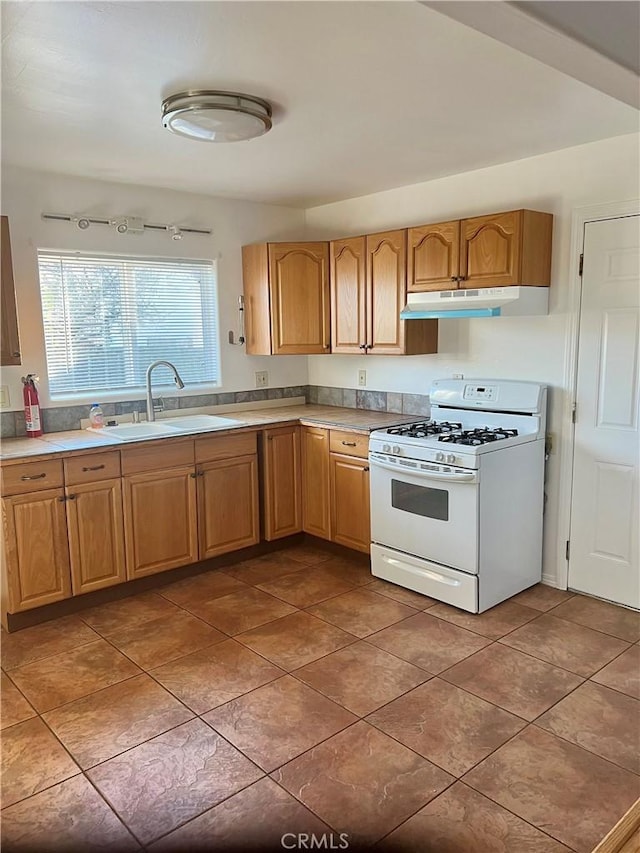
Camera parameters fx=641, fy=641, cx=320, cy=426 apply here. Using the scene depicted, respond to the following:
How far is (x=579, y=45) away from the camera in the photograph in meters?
1.48

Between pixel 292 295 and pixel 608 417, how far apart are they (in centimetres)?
214

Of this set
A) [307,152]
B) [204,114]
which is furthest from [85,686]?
[307,152]

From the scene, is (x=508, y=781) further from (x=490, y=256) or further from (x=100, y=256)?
(x=100, y=256)

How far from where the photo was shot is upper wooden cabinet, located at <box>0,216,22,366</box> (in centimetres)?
320

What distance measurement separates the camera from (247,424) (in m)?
4.00

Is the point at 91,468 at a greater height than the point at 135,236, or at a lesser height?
lesser

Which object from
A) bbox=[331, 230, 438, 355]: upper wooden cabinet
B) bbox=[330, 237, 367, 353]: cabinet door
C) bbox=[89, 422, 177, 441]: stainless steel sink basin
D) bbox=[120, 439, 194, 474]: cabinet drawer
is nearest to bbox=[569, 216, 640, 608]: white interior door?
bbox=[331, 230, 438, 355]: upper wooden cabinet

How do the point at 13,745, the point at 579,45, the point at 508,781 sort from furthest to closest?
1. the point at 13,745
2. the point at 508,781
3. the point at 579,45

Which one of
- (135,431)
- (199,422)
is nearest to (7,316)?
(135,431)

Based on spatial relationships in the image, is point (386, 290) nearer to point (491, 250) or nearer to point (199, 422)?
point (491, 250)

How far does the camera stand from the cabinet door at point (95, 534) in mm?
3324

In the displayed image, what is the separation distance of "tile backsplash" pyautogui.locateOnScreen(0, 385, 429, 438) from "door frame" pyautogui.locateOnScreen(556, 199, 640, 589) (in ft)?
3.18

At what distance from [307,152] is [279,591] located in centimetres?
239

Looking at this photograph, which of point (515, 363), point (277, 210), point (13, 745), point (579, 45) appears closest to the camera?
point (579, 45)
